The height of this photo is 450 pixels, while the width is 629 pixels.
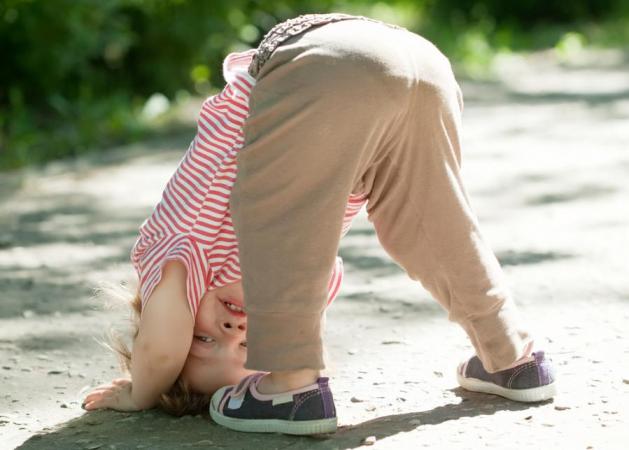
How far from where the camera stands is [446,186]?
2291 millimetres

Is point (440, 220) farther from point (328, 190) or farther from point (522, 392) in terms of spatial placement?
point (522, 392)

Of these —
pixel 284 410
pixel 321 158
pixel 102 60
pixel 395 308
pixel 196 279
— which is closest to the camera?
pixel 321 158

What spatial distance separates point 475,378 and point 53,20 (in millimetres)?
4614

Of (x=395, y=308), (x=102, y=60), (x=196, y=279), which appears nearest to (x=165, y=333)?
(x=196, y=279)

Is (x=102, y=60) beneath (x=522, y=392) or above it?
above

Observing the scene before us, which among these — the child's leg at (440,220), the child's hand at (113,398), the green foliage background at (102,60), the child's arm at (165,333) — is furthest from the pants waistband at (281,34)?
the green foliage background at (102,60)

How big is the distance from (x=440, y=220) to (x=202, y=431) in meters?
0.67

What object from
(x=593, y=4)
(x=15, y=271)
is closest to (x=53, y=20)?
(x=15, y=271)

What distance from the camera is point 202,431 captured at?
238cm

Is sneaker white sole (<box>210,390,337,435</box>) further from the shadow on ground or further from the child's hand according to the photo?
the child's hand

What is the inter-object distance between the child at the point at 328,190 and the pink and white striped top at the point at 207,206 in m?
0.10

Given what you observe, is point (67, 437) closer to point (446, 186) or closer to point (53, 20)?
point (446, 186)

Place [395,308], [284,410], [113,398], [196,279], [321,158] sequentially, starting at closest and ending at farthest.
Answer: [321,158] → [284,410] → [196,279] → [113,398] → [395,308]

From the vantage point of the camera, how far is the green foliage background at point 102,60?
6273mm
